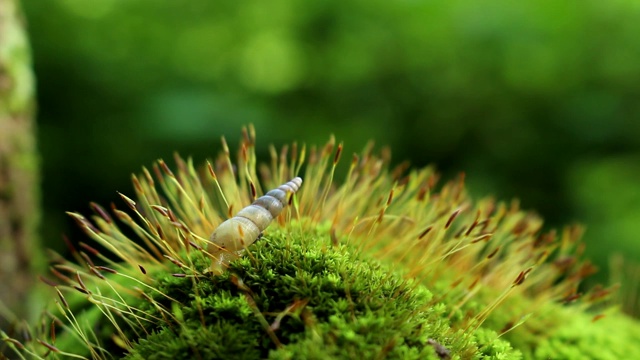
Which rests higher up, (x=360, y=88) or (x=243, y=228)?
(x=360, y=88)

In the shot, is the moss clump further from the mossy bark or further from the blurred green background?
the blurred green background

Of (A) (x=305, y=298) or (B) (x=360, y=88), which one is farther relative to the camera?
(B) (x=360, y=88)

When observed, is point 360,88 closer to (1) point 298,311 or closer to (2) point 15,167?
(2) point 15,167

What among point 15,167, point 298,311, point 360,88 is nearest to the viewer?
point 298,311

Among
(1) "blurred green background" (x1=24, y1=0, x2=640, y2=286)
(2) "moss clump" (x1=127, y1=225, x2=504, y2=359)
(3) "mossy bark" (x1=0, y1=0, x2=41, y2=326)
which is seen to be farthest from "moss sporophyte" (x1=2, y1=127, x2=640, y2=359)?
(1) "blurred green background" (x1=24, y1=0, x2=640, y2=286)

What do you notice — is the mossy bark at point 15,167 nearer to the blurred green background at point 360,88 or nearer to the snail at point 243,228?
the snail at point 243,228

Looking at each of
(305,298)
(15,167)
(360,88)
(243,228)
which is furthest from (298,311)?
(360,88)

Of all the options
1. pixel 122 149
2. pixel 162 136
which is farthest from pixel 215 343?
pixel 122 149
